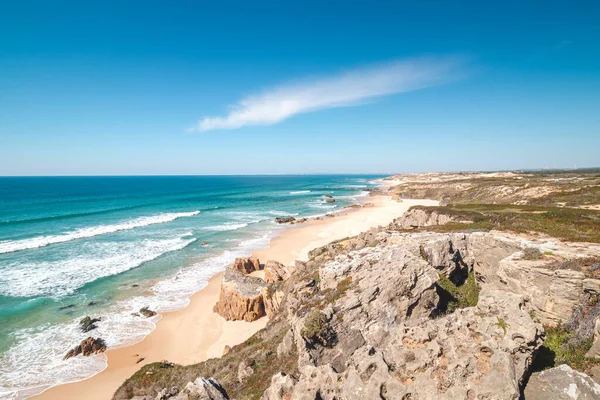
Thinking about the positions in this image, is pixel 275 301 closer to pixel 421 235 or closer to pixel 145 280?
pixel 421 235

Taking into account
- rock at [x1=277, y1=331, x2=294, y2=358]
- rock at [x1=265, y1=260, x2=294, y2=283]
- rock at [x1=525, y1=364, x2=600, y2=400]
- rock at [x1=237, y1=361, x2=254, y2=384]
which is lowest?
rock at [x1=265, y1=260, x2=294, y2=283]

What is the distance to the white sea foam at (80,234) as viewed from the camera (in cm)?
3678

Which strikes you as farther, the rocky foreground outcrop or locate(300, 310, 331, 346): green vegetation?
locate(300, 310, 331, 346): green vegetation

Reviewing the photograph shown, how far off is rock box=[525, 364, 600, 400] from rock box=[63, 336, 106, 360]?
21.4 metres

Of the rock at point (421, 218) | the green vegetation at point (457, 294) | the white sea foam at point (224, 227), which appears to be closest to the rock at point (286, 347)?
the green vegetation at point (457, 294)

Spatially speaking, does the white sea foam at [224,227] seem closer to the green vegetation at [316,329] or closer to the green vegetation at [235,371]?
the green vegetation at [235,371]

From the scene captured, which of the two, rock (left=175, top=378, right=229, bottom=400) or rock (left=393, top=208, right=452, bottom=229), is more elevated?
rock (left=393, top=208, right=452, bottom=229)

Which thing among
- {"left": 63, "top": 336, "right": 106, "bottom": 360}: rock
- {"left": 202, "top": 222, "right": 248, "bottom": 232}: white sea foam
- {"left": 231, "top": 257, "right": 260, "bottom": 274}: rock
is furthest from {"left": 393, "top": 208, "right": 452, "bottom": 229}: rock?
{"left": 202, "top": 222, "right": 248, "bottom": 232}: white sea foam

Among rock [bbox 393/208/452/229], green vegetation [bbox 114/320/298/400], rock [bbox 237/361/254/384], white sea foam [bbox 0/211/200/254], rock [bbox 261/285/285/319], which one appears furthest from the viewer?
white sea foam [bbox 0/211/200/254]

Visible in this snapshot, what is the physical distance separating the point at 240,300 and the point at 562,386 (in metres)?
17.2

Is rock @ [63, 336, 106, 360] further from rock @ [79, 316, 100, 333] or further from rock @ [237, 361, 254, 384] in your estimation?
rock @ [237, 361, 254, 384]

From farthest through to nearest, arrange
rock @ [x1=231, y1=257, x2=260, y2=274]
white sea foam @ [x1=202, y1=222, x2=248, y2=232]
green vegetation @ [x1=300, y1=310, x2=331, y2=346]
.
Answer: white sea foam @ [x1=202, y1=222, x2=248, y2=232]
rock @ [x1=231, y1=257, x2=260, y2=274]
green vegetation @ [x1=300, y1=310, x2=331, y2=346]

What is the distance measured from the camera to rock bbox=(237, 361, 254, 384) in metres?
10.7

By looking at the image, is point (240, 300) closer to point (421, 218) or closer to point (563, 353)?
point (563, 353)
